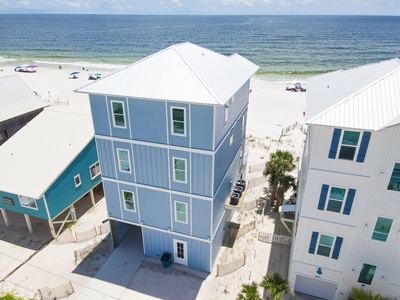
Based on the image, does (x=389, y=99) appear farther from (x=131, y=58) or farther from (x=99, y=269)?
(x=131, y=58)

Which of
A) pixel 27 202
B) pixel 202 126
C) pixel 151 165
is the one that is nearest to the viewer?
pixel 202 126

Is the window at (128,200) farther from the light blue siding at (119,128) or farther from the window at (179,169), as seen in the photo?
the light blue siding at (119,128)

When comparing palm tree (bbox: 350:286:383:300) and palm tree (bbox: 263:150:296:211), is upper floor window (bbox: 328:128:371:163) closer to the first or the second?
palm tree (bbox: 350:286:383:300)

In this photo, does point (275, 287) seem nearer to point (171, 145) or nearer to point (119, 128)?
point (171, 145)

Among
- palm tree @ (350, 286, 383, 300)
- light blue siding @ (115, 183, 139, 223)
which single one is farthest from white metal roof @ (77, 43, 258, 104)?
palm tree @ (350, 286, 383, 300)

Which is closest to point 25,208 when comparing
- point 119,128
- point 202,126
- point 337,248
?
point 119,128
